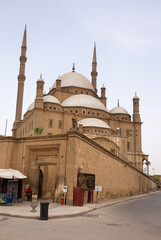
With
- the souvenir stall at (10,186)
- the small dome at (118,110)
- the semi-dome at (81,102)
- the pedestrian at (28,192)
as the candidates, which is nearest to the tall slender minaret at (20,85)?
the semi-dome at (81,102)

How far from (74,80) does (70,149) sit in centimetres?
5031

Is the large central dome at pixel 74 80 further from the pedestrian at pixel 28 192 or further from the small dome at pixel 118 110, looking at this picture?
the pedestrian at pixel 28 192

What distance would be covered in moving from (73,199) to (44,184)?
5614mm

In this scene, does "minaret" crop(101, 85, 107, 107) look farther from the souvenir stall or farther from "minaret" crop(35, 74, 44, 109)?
the souvenir stall

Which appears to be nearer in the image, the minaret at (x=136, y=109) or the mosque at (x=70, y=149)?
the mosque at (x=70, y=149)

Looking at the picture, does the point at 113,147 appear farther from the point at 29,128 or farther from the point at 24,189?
the point at 24,189

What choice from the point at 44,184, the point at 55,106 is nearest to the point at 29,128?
the point at 55,106

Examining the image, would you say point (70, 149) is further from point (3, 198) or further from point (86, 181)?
point (3, 198)

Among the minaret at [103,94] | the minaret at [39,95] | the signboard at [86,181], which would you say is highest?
the minaret at [103,94]

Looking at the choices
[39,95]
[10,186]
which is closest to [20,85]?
[39,95]

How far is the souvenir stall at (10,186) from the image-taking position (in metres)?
14.8

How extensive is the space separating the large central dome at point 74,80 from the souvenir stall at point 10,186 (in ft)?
161

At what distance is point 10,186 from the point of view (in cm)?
1606

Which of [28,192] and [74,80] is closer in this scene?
[28,192]
